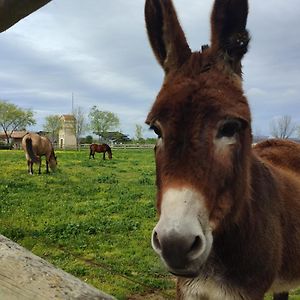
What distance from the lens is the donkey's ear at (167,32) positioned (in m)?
2.55

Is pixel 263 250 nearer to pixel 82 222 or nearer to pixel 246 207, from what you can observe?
pixel 246 207

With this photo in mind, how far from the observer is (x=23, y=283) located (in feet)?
5.43

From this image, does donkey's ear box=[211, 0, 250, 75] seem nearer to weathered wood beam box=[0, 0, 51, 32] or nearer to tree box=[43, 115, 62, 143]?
weathered wood beam box=[0, 0, 51, 32]

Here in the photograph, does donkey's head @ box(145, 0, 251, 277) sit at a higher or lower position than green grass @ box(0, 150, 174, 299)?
higher

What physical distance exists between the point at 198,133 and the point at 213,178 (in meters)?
0.25

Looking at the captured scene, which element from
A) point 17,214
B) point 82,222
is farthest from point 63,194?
point 82,222

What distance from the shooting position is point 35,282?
1.67 m

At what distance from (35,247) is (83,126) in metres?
78.1

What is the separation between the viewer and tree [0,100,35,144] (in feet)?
278

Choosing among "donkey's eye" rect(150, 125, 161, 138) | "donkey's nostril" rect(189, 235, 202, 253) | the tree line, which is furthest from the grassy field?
the tree line

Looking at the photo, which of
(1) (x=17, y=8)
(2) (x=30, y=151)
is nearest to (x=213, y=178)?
(1) (x=17, y=8)

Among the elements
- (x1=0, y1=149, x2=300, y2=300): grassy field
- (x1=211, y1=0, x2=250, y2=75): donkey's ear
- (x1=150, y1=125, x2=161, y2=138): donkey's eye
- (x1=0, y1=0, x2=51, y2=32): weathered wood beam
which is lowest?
(x1=0, y1=149, x2=300, y2=300): grassy field

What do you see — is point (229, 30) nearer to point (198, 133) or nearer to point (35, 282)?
point (198, 133)

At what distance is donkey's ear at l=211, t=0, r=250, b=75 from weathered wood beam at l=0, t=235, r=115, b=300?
62.5 inches
